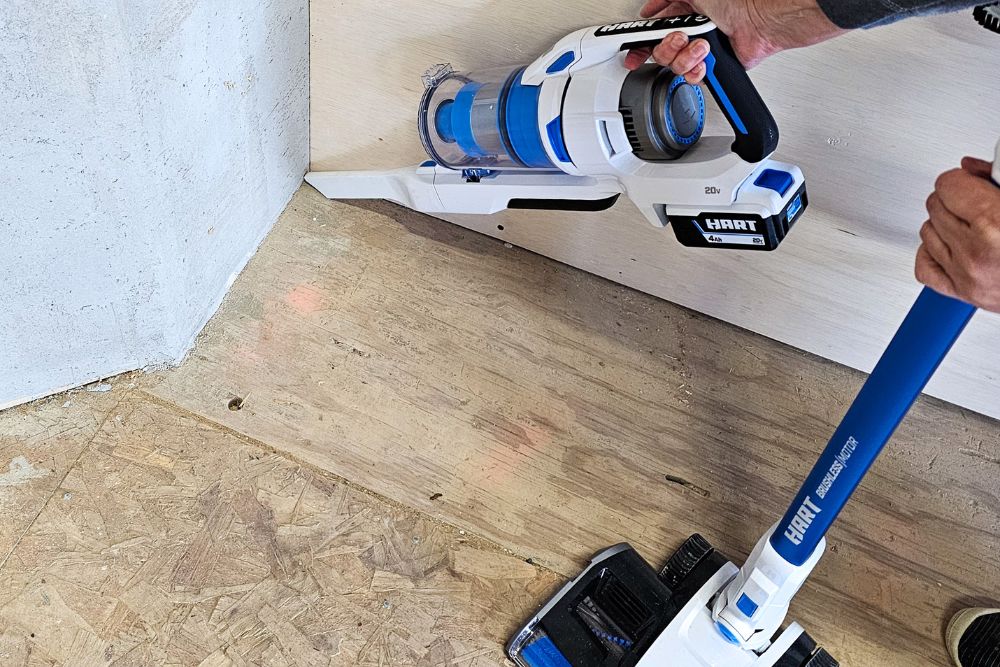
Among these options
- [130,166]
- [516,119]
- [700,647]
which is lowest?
[700,647]

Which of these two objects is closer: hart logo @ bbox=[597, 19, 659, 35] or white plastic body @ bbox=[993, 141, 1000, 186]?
white plastic body @ bbox=[993, 141, 1000, 186]

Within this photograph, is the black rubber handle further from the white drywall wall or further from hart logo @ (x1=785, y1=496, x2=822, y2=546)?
the white drywall wall

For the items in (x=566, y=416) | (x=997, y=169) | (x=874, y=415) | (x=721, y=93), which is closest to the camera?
(x=997, y=169)

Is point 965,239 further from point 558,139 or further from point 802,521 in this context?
point 558,139

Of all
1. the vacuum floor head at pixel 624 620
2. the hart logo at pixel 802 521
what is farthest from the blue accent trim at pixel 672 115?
the vacuum floor head at pixel 624 620

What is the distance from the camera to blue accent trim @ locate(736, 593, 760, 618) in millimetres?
1237

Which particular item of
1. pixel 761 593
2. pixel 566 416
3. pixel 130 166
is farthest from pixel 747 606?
pixel 130 166

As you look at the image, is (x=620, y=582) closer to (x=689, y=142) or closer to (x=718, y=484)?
(x=718, y=484)

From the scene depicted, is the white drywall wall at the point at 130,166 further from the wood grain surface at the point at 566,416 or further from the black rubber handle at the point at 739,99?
the black rubber handle at the point at 739,99

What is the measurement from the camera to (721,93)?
1.16 m

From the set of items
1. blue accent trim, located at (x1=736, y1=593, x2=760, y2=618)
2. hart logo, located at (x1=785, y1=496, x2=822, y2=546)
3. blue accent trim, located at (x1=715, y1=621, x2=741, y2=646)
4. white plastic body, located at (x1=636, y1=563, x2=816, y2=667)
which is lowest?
white plastic body, located at (x1=636, y1=563, x2=816, y2=667)

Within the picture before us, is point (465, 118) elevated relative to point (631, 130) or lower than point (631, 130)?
lower

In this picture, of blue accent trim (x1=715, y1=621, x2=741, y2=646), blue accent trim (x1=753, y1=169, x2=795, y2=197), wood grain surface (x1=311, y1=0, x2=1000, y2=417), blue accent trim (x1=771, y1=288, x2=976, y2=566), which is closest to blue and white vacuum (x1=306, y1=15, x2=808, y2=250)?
blue accent trim (x1=753, y1=169, x2=795, y2=197)

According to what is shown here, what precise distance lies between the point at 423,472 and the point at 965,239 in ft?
3.01
